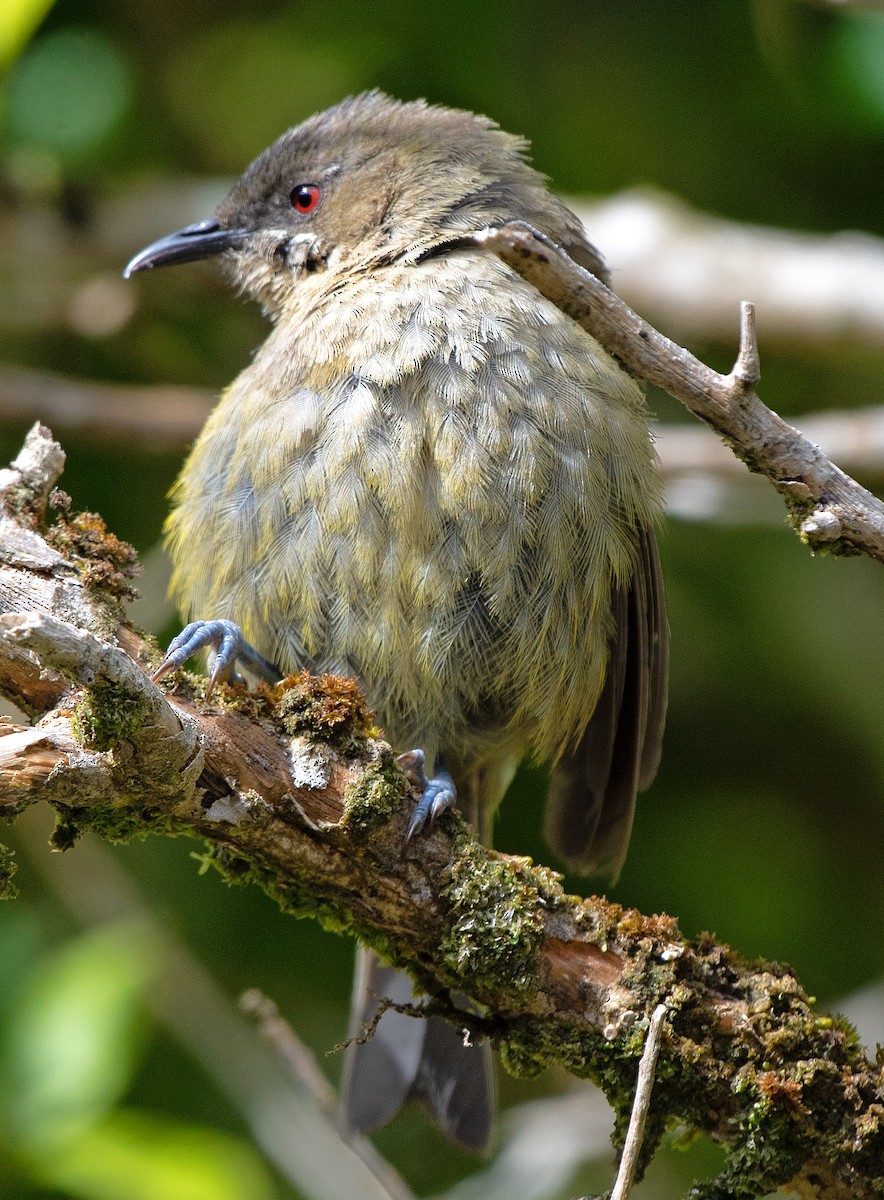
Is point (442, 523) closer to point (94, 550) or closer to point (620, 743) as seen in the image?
point (94, 550)

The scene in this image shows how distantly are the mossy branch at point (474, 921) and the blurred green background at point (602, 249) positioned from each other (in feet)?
5.89

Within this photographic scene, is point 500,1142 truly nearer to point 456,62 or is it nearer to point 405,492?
point 405,492

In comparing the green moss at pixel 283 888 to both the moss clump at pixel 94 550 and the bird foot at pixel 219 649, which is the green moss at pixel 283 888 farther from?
the moss clump at pixel 94 550

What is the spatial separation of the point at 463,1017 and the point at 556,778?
1.22 metres

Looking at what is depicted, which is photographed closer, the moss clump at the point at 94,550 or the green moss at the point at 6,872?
the green moss at the point at 6,872

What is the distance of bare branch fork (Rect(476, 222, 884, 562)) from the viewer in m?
2.34

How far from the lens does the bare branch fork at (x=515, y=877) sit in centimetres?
238

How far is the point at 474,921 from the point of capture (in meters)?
2.56

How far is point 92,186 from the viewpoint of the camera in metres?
5.33

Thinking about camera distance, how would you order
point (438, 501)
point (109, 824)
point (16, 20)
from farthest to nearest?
1. point (16, 20)
2. point (438, 501)
3. point (109, 824)

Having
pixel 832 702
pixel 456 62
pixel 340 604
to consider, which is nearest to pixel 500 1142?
pixel 832 702

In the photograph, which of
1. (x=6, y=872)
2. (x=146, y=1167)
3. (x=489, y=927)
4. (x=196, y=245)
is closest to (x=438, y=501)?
(x=489, y=927)

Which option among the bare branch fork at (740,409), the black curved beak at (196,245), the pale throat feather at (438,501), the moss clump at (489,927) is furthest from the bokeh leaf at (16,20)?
the moss clump at (489,927)

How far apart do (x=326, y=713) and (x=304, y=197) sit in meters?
1.98
